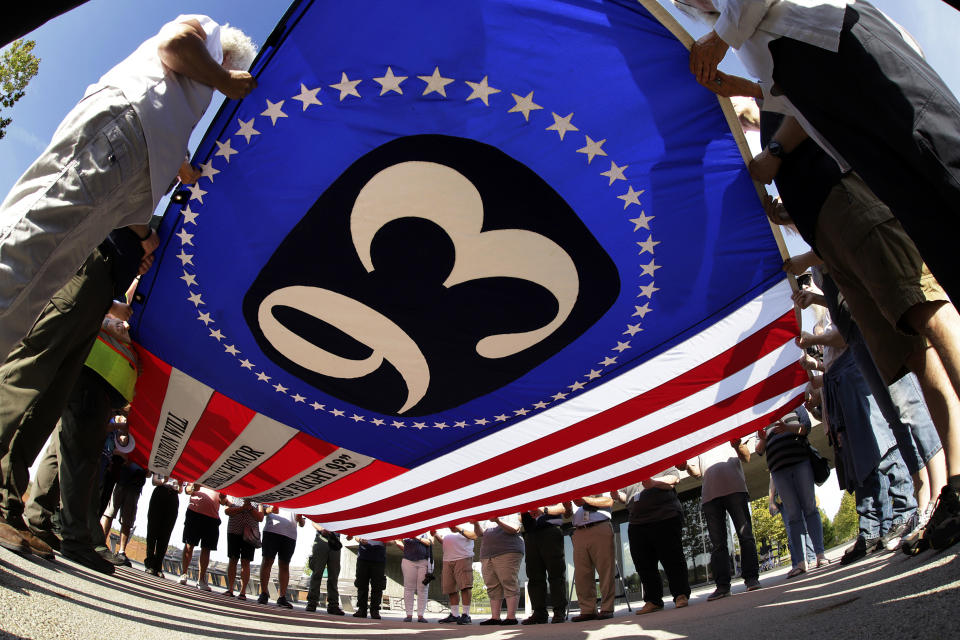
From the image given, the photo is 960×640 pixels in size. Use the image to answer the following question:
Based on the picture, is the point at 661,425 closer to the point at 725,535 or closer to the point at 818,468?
the point at 725,535

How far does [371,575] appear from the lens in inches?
218

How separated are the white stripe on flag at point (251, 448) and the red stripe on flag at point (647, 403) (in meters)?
1.16

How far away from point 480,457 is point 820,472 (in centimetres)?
212

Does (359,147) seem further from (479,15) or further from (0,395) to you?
(0,395)

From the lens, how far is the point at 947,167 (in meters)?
0.81

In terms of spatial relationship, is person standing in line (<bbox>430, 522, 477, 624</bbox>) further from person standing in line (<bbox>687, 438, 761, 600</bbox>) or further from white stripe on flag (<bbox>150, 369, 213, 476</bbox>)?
white stripe on flag (<bbox>150, 369, 213, 476</bbox>)

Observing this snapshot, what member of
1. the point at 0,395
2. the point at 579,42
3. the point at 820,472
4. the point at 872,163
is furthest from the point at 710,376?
the point at 0,395

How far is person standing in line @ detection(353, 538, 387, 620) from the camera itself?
5.44 metres

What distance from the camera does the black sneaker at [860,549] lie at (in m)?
2.39

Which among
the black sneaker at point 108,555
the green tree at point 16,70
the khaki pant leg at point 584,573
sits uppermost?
the green tree at point 16,70

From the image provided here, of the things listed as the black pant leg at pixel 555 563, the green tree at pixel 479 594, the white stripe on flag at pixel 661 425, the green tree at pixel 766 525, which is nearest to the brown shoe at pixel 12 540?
the white stripe on flag at pixel 661 425

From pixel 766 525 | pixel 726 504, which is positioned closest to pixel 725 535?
pixel 726 504

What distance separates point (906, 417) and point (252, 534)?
5.56 m

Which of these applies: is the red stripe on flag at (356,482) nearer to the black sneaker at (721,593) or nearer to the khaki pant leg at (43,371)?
the black sneaker at (721,593)
